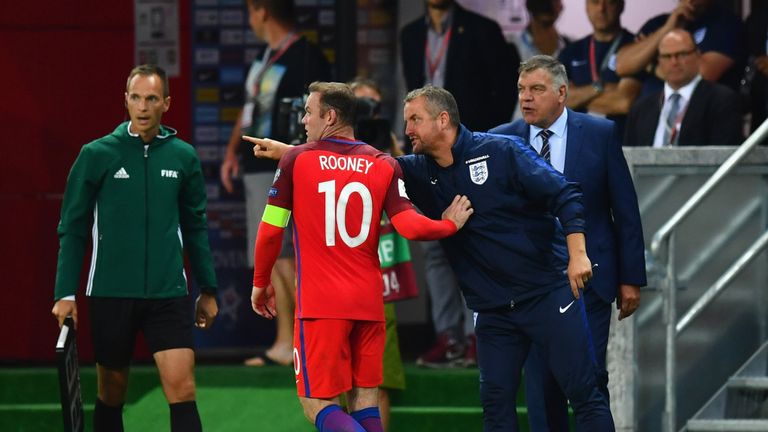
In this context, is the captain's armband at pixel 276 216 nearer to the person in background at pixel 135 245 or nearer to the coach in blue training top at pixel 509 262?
the coach in blue training top at pixel 509 262

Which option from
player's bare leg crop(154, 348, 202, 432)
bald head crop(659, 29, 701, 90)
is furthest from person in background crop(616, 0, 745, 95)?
player's bare leg crop(154, 348, 202, 432)

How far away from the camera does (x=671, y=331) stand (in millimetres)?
8797

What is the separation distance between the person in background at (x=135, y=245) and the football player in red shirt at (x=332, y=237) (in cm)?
86

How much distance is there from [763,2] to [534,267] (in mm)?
3856

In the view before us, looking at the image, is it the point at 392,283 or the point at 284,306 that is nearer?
the point at 392,283

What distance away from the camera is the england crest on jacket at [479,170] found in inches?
286

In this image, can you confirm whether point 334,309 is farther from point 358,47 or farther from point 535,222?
point 358,47

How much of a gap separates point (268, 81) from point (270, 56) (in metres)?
0.17

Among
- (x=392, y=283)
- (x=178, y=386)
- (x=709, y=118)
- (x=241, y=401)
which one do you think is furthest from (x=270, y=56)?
(x=178, y=386)

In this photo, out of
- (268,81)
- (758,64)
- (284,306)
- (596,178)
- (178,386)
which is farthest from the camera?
(268,81)

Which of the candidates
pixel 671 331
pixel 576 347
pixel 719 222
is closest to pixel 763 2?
pixel 719 222

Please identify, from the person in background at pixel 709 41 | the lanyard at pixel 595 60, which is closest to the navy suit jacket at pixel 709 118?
the person in background at pixel 709 41

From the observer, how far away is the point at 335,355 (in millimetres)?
7219

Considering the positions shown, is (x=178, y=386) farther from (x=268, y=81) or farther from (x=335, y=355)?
(x=268, y=81)
